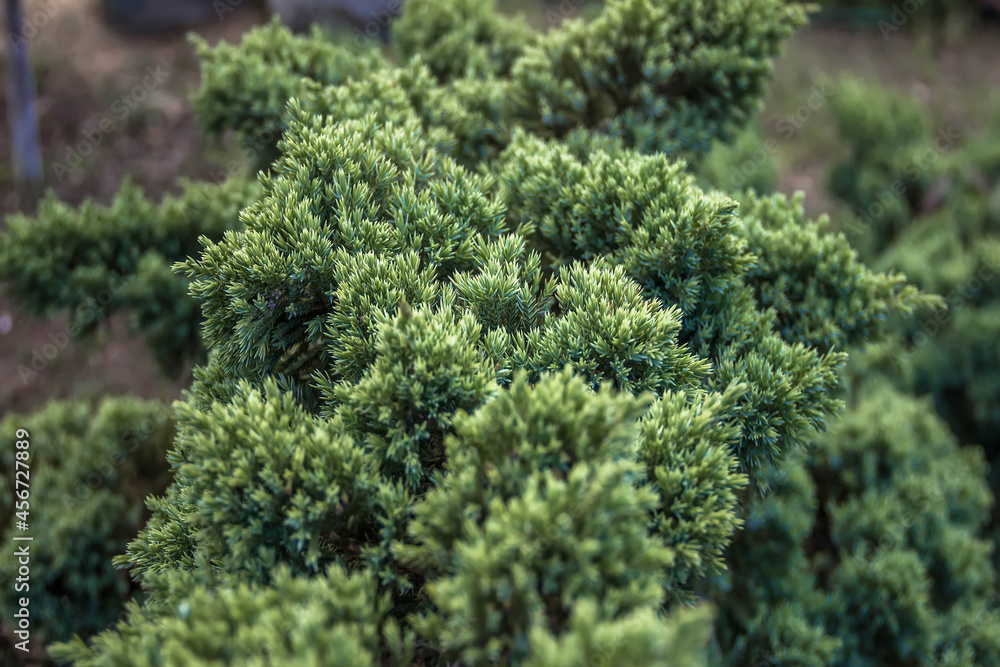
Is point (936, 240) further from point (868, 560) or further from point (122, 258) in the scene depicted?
point (122, 258)

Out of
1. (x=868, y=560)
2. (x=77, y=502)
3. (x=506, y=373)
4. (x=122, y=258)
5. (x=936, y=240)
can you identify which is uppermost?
(x=936, y=240)

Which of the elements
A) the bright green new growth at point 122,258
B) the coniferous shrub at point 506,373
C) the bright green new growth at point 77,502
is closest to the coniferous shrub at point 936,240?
the coniferous shrub at point 506,373

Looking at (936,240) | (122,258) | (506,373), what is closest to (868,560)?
(506,373)

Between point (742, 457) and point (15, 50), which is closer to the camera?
point (742, 457)

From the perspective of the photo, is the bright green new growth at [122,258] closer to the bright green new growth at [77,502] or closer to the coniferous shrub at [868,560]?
the bright green new growth at [77,502]

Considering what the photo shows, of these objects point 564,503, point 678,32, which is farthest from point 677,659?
point 678,32

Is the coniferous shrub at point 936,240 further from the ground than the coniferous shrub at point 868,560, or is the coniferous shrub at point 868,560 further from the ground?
the coniferous shrub at point 936,240

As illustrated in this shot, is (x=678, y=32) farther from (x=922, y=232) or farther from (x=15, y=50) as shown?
(x=15, y=50)

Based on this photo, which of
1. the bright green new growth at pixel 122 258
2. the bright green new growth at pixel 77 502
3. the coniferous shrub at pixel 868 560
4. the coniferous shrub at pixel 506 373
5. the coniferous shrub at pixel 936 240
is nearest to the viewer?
the coniferous shrub at pixel 506 373
